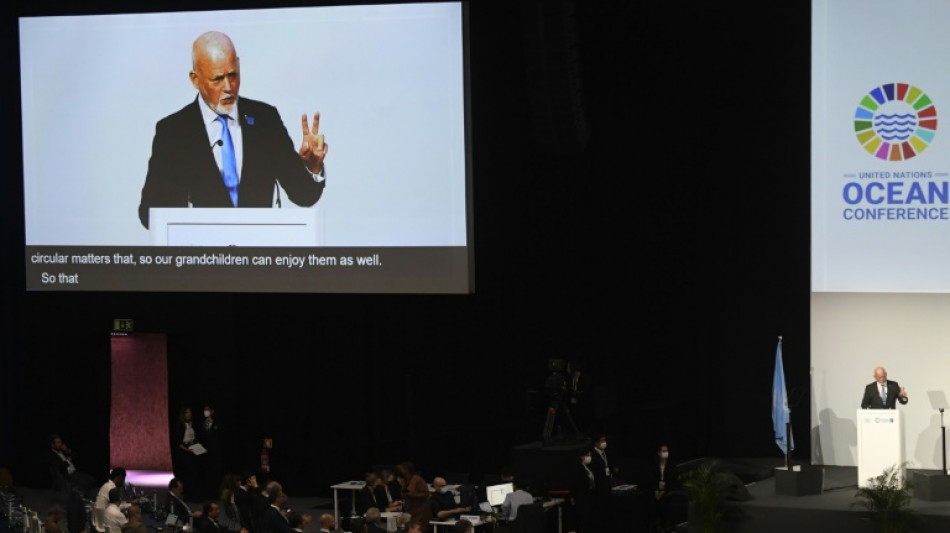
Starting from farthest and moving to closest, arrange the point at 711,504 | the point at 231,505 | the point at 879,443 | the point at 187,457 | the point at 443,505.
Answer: the point at 187,457 → the point at 231,505 → the point at 443,505 → the point at 879,443 → the point at 711,504

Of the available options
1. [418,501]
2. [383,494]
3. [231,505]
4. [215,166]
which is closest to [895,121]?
[418,501]

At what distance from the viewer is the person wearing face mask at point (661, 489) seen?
14648mm

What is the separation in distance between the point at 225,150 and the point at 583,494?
5.46 metres

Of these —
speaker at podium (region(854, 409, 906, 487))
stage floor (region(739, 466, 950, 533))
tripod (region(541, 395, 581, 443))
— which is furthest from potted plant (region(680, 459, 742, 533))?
tripod (region(541, 395, 581, 443))

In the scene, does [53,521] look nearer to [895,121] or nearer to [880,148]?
[880,148]

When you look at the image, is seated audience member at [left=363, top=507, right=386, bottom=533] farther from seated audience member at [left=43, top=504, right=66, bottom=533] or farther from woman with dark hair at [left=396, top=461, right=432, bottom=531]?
seated audience member at [left=43, top=504, right=66, bottom=533]

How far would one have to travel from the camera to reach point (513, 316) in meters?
16.7

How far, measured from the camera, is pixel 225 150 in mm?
16109

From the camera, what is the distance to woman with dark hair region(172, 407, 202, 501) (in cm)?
A: 1720

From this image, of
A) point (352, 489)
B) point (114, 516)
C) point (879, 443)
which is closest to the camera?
point (879, 443)

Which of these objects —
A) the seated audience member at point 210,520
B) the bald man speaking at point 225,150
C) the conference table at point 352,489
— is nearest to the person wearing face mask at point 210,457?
the conference table at point 352,489

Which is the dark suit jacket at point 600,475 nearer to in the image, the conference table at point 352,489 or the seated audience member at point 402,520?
the conference table at point 352,489

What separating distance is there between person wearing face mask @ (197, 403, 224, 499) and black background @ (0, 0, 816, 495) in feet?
0.93

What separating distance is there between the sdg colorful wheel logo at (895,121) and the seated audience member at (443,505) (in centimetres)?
532
